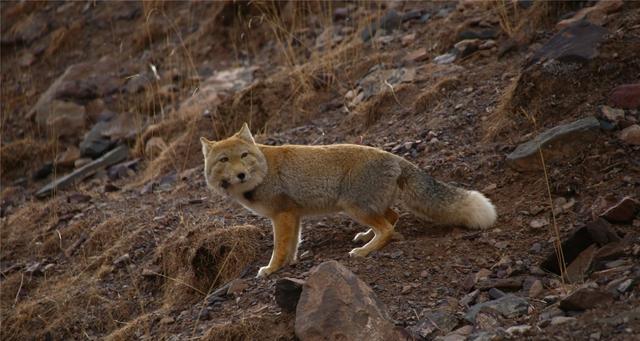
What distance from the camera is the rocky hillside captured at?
20.2 ft

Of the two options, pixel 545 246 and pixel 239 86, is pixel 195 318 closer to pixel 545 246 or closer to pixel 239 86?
pixel 545 246

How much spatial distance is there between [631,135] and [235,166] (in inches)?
137

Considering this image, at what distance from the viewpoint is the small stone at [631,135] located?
7.34m

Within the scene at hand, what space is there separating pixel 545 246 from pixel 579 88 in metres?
2.33

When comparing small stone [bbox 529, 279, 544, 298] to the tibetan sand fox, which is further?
the tibetan sand fox

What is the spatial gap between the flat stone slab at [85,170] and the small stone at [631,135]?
7851 mm

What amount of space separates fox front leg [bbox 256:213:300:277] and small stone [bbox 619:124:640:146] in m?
2.99

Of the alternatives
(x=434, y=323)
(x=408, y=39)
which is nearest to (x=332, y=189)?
(x=434, y=323)

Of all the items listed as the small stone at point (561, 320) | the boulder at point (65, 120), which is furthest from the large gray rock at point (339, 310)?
the boulder at point (65, 120)

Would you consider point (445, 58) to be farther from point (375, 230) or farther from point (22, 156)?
point (22, 156)

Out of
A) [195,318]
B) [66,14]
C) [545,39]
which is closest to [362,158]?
[195,318]

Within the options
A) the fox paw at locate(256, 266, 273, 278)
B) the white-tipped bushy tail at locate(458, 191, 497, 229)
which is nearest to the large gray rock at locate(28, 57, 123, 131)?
the fox paw at locate(256, 266, 273, 278)

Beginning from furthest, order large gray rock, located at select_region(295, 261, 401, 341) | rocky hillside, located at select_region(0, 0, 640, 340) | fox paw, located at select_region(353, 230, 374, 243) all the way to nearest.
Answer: fox paw, located at select_region(353, 230, 374, 243), rocky hillside, located at select_region(0, 0, 640, 340), large gray rock, located at select_region(295, 261, 401, 341)

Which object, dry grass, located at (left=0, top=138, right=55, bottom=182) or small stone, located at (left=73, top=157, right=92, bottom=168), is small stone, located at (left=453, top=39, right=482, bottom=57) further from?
dry grass, located at (left=0, top=138, right=55, bottom=182)
